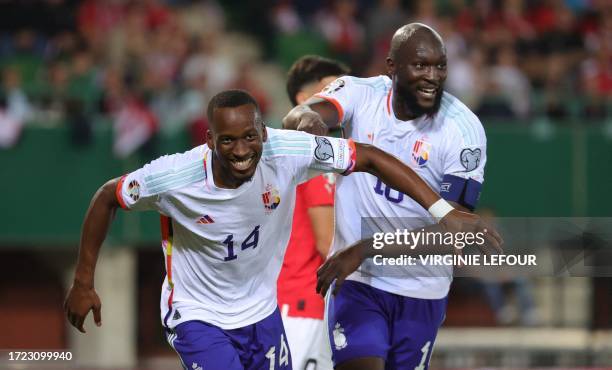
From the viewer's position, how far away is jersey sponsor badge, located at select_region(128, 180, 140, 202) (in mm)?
5160

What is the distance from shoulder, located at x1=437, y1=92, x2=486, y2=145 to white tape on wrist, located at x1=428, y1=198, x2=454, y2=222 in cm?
72

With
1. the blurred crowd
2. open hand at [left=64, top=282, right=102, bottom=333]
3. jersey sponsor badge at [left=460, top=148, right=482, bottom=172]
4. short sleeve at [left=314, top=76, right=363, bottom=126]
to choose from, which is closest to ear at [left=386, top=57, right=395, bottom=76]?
short sleeve at [left=314, top=76, right=363, bottom=126]

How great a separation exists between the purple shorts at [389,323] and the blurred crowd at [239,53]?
6.78 m

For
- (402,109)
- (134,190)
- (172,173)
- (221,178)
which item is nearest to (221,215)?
(221,178)

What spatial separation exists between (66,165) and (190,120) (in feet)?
4.83

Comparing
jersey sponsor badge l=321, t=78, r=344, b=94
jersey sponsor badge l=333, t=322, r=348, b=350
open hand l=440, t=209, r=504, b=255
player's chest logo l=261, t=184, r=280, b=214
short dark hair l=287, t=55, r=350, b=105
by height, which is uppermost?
short dark hair l=287, t=55, r=350, b=105

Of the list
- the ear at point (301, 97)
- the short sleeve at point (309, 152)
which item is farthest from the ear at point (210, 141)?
the ear at point (301, 97)

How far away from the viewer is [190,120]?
12625 mm

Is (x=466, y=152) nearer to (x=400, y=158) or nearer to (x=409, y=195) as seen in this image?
(x=400, y=158)

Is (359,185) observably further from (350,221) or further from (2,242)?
(2,242)

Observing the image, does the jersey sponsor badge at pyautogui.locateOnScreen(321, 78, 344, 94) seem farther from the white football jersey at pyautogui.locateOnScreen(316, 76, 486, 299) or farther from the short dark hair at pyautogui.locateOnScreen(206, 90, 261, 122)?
the short dark hair at pyautogui.locateOnScreen(206, 90, 261, 122)

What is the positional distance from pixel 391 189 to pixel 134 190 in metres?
1.39

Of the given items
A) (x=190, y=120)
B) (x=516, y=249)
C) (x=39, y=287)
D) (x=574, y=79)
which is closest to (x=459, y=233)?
(x=516, y=249)

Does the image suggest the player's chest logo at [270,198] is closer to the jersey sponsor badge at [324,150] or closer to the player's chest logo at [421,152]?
the jersey sponsor badge at [324,150]
